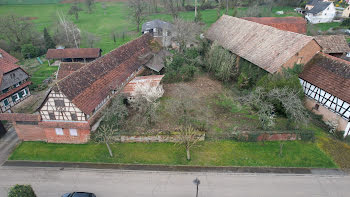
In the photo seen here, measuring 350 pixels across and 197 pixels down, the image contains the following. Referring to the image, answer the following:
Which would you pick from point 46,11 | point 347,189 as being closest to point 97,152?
point 347,189

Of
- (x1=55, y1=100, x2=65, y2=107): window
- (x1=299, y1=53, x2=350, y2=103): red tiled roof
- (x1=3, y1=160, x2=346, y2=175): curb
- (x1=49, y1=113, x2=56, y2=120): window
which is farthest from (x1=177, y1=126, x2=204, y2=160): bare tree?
(x1=299, y1=53, x2=350, y2=103): red tiled roof

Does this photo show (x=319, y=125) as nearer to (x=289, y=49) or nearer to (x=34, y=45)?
(x=289, y=49)

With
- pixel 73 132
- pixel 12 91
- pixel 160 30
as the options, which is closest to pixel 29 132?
pixel 73 132

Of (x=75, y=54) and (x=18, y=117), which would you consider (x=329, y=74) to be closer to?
(x=18, y=117)

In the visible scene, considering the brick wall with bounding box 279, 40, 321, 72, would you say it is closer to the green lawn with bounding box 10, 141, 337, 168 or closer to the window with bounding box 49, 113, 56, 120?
the green lawn with bounding box 10, 141, 337, 168

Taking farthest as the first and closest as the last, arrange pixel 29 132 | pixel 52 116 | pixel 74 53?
pixel 74 53, pixel 29 132, pixel 52 116

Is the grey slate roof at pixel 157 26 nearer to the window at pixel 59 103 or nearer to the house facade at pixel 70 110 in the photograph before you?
the house facade at pixel 70 110
